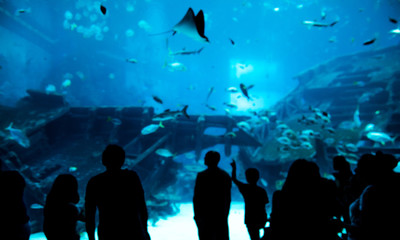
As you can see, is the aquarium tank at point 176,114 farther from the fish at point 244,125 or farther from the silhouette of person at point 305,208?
the silhouette of person at point 305,208

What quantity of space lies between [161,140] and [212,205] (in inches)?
262

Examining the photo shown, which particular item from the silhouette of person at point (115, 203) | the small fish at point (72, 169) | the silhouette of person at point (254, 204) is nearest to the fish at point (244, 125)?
the silhouette of person at point (254, 204)

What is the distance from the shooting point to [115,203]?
6.25 ft

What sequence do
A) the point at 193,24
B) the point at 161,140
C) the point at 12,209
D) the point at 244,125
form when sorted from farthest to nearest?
the point at 244,125, the point at 161,140, the point at 193,24, the point at 12,209

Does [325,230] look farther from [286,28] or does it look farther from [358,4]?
[286,28]

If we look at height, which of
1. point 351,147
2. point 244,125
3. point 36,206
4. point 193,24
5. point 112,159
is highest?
point 193,24

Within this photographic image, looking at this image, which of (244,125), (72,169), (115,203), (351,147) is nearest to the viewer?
(115,203)

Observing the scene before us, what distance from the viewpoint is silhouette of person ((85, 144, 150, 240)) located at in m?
1.90

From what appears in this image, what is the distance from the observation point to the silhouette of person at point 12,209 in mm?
1987

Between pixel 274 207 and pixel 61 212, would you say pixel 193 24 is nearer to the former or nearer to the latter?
pixel 274 207

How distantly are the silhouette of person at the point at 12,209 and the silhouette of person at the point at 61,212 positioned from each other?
0.26m

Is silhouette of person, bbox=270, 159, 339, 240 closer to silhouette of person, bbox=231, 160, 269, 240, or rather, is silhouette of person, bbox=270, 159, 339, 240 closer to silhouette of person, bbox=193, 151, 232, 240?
silhouette of person, bbox=231, 160, 269, 240

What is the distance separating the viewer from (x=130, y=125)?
33.2 feet

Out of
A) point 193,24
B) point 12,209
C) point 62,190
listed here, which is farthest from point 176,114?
point 12,209
